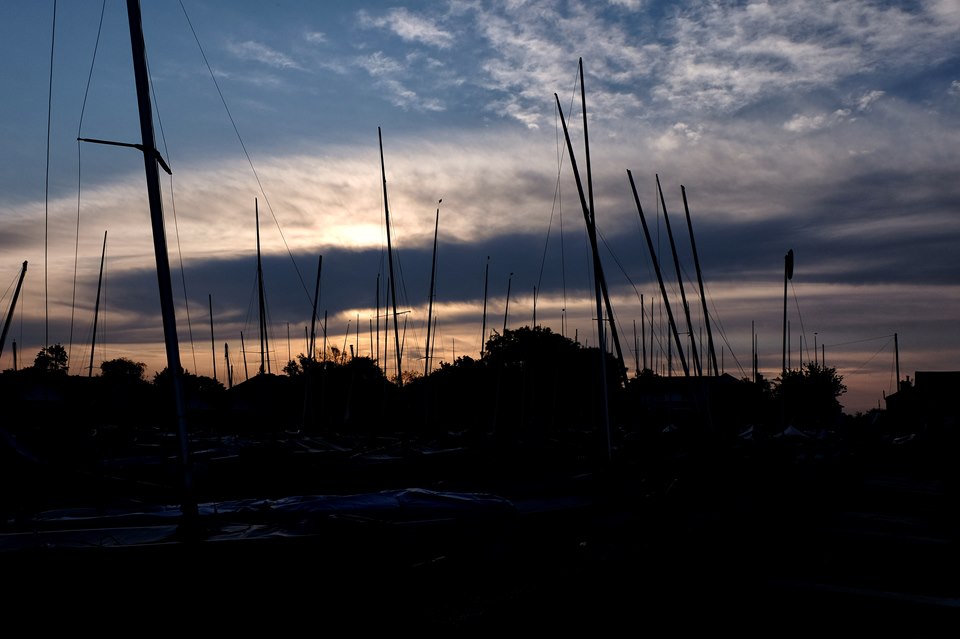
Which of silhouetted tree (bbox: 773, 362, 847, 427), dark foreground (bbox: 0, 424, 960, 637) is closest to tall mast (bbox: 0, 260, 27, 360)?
dark foreground (bbox: 0, 424, 960, 637)

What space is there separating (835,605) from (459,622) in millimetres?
6611

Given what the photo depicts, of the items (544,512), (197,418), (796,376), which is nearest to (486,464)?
(544,512)

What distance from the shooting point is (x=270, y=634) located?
10430 mm

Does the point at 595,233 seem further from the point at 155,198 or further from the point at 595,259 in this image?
the point at 155,198

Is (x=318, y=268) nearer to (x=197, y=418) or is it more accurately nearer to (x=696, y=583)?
(x=197, y=418)

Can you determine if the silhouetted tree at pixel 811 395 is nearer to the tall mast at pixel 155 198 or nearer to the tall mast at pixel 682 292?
the tall mast at pixel 682 292

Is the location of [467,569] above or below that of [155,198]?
below

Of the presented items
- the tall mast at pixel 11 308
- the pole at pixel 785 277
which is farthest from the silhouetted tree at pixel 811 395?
the tall mast at pixel 11 308

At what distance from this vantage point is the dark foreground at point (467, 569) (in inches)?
403

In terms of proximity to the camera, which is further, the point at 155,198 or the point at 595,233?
the point at 595,233

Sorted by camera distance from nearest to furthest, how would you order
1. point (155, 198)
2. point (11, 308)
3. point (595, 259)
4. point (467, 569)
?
point (155, 198) → point (467, 569) → point (595, 259) → point (11, 308)

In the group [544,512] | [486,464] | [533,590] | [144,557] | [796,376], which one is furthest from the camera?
[796,376]

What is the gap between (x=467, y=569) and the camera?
14.7m

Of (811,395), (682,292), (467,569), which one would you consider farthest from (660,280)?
(811,395)
